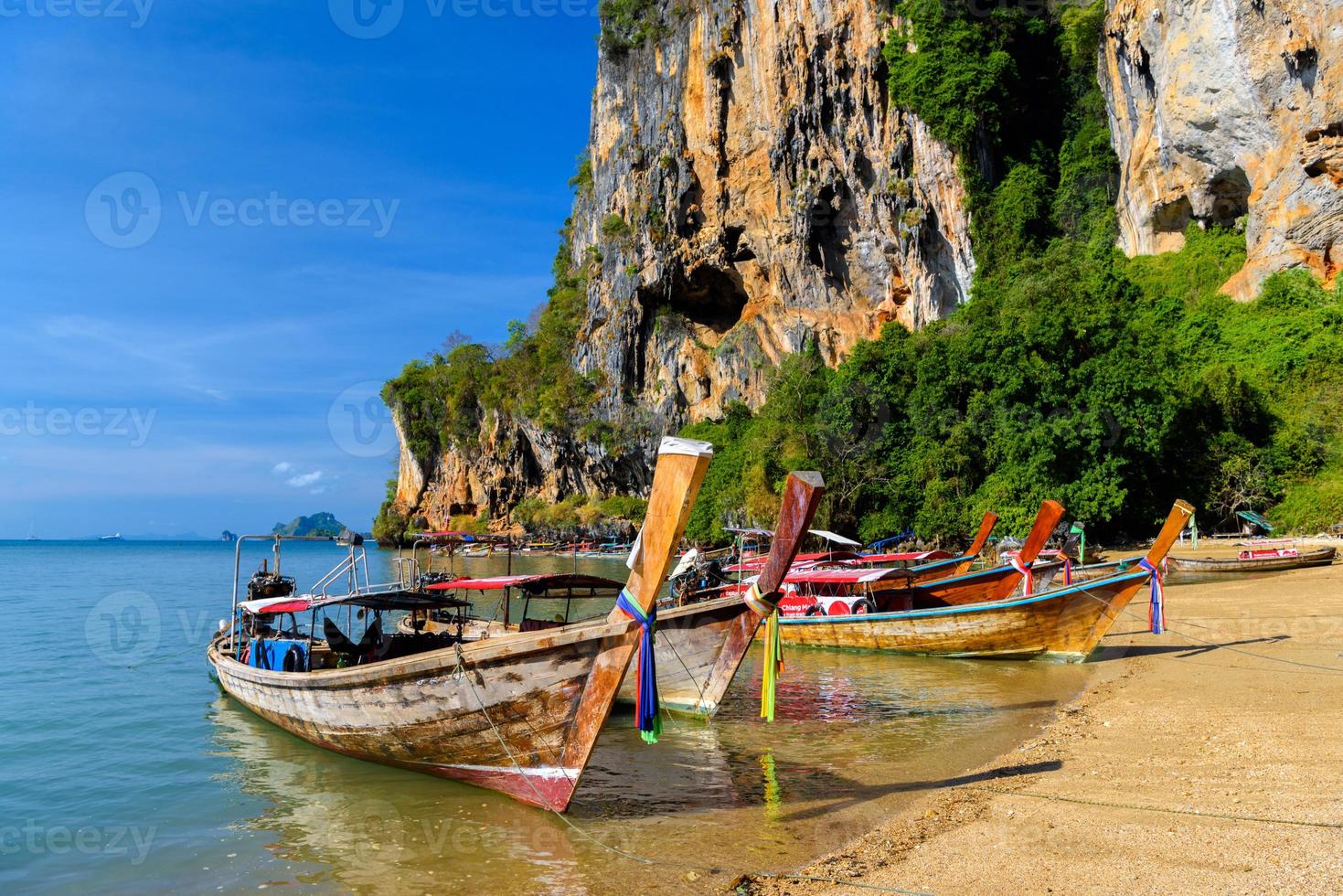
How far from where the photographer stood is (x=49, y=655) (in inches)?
790

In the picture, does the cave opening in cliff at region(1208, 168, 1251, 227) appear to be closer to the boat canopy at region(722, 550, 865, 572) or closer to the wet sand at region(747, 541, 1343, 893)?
the boat canopy at region(722, 550, 865, 572)

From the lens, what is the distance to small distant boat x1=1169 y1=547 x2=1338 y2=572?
21.9 metres

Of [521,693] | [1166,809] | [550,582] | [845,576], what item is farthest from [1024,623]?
[521,693]

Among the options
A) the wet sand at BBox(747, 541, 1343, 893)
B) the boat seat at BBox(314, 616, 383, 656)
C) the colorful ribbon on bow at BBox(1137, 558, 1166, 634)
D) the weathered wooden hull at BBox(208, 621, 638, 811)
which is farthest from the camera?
the colorful ribbon on bow at BBox(1137, 558, 1166, 634)

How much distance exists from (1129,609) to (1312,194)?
20.5 metres

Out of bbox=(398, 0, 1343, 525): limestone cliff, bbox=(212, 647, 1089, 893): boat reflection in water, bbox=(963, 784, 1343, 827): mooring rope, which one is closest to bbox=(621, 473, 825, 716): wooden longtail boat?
bbox=(212, 647, 1089, 893): boat reflection in water

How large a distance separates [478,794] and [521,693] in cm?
191

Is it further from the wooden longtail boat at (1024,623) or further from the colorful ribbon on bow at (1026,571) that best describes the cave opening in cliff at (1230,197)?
the wooden longtail boat at (1024,623)

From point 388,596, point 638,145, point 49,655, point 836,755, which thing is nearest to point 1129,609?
point 836,755

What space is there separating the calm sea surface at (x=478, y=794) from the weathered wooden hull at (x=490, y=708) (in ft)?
1.25

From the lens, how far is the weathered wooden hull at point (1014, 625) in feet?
45.1

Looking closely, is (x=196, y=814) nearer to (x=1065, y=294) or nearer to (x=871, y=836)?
(x=871, y=836)

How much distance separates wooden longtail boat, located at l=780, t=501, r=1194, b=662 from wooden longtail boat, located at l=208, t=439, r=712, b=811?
371 inches

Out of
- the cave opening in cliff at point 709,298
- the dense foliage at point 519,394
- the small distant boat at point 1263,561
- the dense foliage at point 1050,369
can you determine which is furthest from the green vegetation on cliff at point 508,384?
the small distant boat at point 1263,561
